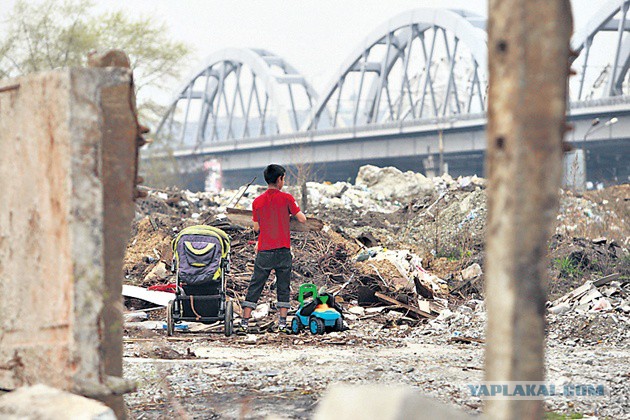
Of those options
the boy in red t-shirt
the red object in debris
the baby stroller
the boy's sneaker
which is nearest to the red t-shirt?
the boy in red t-shirt

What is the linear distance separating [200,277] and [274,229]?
0.99m

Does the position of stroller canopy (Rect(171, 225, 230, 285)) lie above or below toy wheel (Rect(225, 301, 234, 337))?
above

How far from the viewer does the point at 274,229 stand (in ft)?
31.2

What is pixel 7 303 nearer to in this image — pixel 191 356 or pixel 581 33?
pixel 191 356

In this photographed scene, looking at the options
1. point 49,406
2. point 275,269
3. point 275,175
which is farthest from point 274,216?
point 49,406

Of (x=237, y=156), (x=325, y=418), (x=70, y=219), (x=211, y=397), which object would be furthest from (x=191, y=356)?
(x=237, y=156)

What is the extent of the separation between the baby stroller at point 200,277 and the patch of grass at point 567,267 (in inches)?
261

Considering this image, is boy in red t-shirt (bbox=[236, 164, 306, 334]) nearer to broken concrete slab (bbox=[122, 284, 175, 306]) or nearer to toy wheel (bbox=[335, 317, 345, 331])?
toy wheel (bbox=[335, 317, 345, 331])

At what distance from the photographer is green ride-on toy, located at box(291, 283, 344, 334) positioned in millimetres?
9609

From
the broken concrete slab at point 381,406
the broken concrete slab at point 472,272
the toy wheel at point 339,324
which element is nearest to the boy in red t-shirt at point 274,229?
the toy wheel at point 339,324

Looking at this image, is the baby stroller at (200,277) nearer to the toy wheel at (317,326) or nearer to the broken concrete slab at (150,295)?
the toy wheel at (317,326)

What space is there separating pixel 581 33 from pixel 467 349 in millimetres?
49930

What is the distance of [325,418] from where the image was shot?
8.98 ft

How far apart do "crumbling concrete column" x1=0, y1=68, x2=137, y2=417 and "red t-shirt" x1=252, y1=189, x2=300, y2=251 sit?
5339mm
